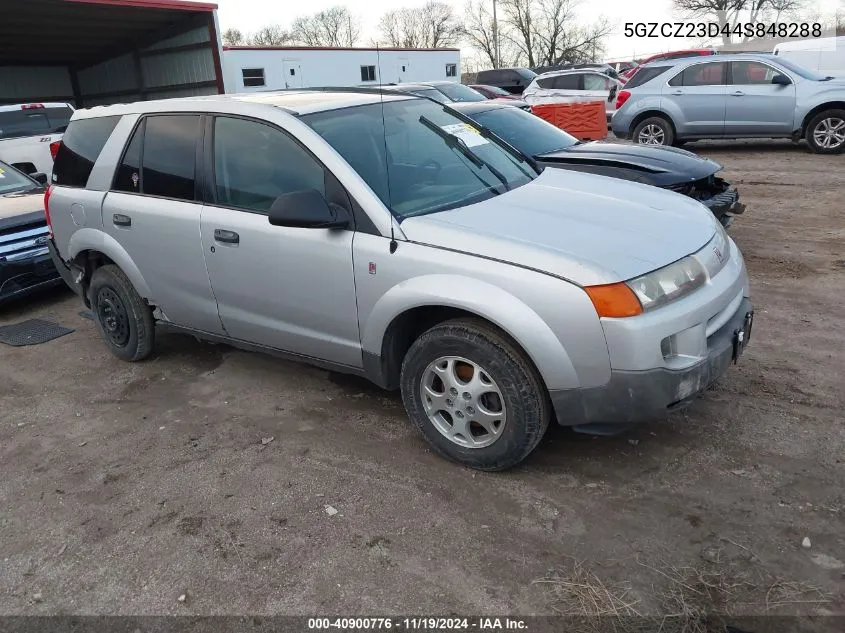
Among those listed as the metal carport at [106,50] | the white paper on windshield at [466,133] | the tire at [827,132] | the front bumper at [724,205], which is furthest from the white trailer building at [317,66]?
the white paper on windshield at [466,133]

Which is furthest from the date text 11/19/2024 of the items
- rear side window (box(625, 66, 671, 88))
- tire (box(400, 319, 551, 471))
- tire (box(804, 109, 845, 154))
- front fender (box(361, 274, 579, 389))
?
rear side window (box(625, 66, 671, 88))

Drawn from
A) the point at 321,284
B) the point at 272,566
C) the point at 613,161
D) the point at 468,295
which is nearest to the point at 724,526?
the point at 468,295

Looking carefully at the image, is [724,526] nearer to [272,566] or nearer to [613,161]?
[272,566]

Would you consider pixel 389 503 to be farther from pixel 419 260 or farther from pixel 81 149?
pixel 81 149

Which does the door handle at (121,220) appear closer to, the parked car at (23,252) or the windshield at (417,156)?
the windshield at (417,156)

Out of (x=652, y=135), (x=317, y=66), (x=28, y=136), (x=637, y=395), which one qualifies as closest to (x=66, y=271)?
(x=637, y=395)

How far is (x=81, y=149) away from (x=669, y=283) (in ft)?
13.5

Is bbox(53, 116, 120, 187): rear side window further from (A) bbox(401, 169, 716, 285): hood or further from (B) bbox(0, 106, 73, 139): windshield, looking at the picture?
(B) bbox(0, 106, 73, 139): windshield

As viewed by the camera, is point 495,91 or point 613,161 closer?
point 613,161

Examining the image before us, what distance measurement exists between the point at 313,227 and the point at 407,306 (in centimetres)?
60

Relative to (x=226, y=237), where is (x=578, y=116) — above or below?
above

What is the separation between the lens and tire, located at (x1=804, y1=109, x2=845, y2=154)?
1177 cm

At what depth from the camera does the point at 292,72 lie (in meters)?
25.6

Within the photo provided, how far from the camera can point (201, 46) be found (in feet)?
59.3
